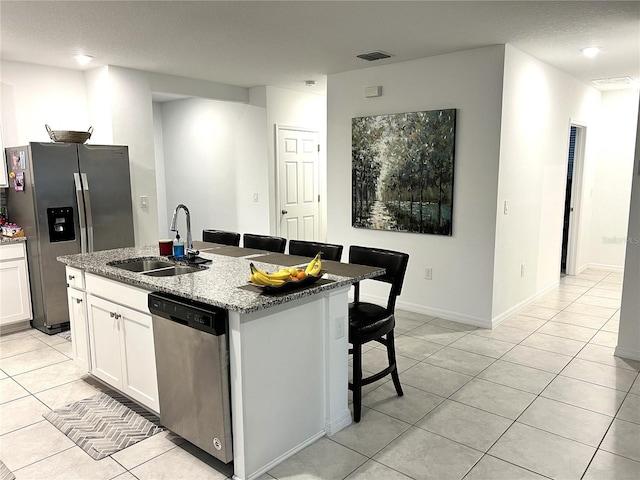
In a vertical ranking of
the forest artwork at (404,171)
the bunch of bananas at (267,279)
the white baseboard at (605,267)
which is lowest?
the white baseboard at (605,267)

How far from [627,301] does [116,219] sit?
4.50 metres

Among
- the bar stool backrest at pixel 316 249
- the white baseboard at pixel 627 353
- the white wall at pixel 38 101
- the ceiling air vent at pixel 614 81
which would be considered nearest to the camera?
the bar stool backrest at pixel 316 249

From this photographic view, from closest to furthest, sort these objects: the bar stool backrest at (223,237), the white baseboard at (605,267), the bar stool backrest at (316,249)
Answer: the bar stool backrest at (316,249)
the bar stool backrest at (223,237)
the white baseboard at (605,267)

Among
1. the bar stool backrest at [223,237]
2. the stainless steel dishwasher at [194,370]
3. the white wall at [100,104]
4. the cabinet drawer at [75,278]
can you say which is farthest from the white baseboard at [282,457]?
the white wall at [100,104]

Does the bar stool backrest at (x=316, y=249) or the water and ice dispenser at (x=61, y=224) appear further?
the water and ice dispenser at (x=61, y=224)

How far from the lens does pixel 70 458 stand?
2432mm

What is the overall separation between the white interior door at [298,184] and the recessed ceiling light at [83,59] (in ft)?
7.95

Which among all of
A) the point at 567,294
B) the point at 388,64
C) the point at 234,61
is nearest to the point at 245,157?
the point at 234,61

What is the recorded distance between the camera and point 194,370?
2.29 metres

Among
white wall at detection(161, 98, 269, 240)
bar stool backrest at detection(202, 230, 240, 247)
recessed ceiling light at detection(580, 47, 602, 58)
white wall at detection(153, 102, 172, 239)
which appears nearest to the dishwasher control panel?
bar stool backrest at detection(202, 230, 240, 247)

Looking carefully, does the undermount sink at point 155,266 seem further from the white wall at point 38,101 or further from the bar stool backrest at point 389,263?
the white wall at point 38,101

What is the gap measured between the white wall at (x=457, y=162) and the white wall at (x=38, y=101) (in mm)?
2811

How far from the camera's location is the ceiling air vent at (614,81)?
553cm

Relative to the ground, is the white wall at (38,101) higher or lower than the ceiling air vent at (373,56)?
lower
